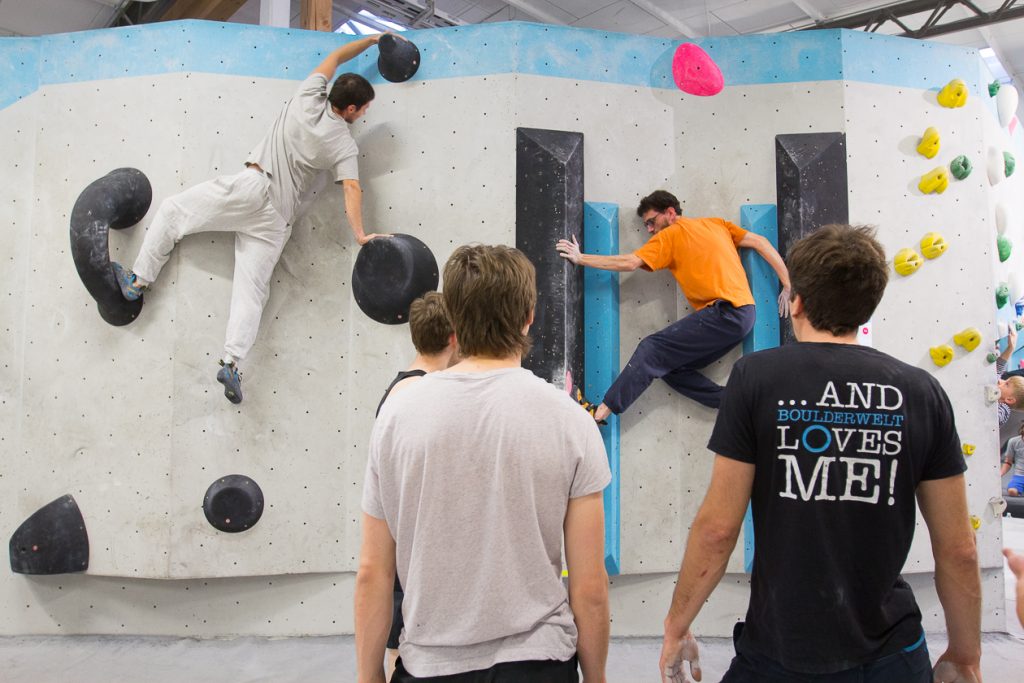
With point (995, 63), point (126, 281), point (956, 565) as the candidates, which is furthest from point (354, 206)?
point (995, 63)

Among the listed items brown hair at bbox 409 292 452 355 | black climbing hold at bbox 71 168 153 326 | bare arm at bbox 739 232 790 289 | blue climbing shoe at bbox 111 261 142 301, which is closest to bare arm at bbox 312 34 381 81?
black climbing hold at bbox 71 168 153 326

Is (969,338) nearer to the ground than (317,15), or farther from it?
nearer to the ground

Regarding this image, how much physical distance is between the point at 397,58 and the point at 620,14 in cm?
343

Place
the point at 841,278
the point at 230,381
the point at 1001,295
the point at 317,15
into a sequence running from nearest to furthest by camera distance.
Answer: the point at 841,278 < the point at 230,381 < the point at 1001,295 < the point at 317,15

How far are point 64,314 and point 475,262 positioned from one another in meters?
3.00

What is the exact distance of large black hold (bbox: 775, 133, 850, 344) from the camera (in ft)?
11.1

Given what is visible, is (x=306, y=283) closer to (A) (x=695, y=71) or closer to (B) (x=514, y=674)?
(A) (x=695, y=71)

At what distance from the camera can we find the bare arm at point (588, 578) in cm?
112

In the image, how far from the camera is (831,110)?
3.45 meters

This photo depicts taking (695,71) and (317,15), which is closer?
(695,71)

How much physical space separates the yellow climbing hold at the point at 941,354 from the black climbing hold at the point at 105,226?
146 inches

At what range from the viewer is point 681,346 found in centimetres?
325

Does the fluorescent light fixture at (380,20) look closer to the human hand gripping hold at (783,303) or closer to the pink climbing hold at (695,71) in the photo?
the pink climbing hold at (695,71)

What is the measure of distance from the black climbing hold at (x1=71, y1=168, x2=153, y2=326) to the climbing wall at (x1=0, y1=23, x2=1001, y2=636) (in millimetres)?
80
